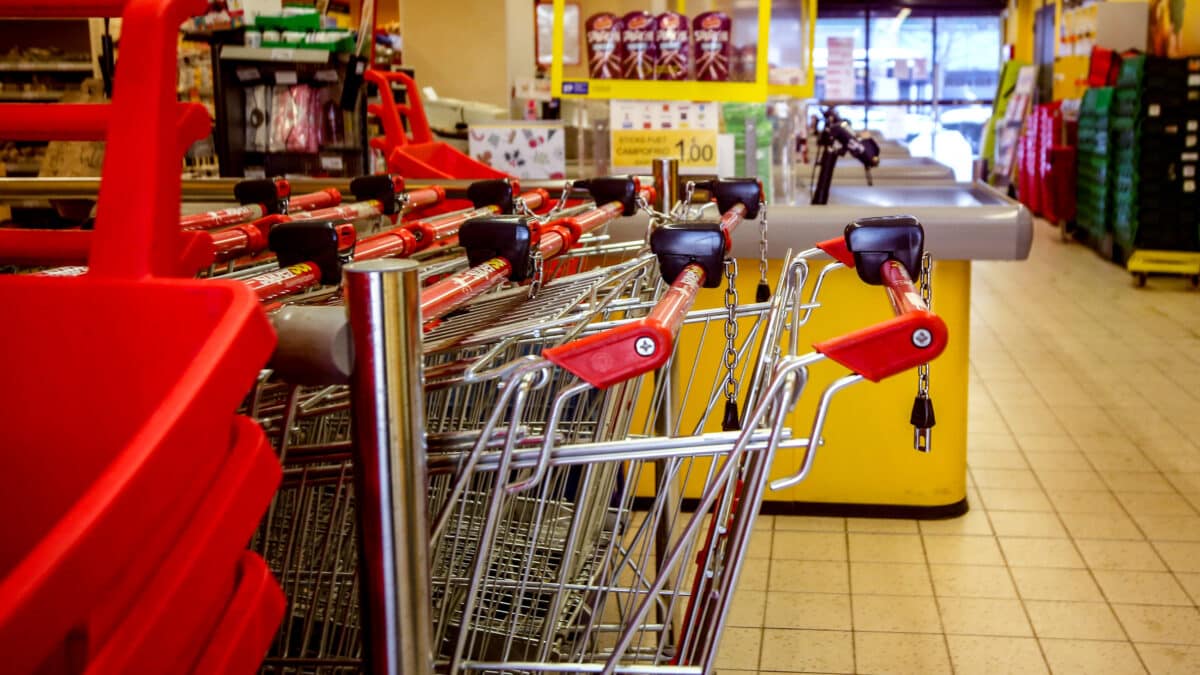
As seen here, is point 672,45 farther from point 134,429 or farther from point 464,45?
point 464,45

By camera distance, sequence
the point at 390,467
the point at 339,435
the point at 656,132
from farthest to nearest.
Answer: the point at 656,132, the point at 339,435, the point at 390,467

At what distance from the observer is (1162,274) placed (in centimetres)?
867

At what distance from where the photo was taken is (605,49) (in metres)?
4.54

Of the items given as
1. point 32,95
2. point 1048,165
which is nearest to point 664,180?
point 32,95

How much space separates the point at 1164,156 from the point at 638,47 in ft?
18.1

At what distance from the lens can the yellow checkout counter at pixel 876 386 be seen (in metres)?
3.47

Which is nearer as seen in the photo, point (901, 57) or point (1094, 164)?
point (1094, 164)

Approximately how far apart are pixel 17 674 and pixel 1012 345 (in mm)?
6370

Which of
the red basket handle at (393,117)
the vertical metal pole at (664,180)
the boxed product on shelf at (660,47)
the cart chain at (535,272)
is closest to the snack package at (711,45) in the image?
the boxed product on shelf at (660,47)

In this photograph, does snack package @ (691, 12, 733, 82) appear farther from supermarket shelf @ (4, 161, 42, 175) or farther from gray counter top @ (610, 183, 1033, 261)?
supermarket shelf @ (4, 161, 42, 175)

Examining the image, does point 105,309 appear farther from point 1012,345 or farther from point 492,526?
point 1012,345

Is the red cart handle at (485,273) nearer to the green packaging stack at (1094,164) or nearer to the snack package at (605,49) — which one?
the snack package at (605,49)

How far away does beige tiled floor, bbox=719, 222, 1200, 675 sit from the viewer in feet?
9.20

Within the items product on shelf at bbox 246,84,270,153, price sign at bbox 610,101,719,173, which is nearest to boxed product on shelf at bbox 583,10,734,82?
price sign at bbox 610,101,719,173
